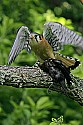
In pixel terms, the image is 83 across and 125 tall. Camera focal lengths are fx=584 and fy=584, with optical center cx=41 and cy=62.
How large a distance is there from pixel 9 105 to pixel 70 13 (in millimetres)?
1527

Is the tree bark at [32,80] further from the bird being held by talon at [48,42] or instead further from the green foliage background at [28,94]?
the green foliage background at [28,94]

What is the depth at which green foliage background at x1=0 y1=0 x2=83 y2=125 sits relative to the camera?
12.4 ft

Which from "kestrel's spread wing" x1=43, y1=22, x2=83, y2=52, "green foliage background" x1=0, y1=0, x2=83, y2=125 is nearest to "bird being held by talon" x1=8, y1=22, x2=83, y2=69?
"kestrel's spread wing" x1=43, y1=22, x2=83, y2=52

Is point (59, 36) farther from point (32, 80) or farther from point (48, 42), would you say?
point (32, 80)

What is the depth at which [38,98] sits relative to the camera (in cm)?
404

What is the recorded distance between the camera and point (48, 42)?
2.66m

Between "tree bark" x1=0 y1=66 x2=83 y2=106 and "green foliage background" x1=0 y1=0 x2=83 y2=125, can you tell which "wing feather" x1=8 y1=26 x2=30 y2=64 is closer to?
"tree bark" x1=0 y1=66 x2=83 y2=106

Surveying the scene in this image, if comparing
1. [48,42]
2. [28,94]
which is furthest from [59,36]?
[28,94]

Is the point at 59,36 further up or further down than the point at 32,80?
further up

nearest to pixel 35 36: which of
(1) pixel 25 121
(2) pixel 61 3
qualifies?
(1) pixel 25 121

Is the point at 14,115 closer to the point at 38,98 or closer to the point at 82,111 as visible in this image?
the point at 38,98

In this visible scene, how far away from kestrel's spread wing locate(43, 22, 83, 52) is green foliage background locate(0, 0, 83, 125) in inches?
30.1

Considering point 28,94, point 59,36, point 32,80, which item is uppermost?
point 28,94

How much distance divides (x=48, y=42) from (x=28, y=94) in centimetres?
135
